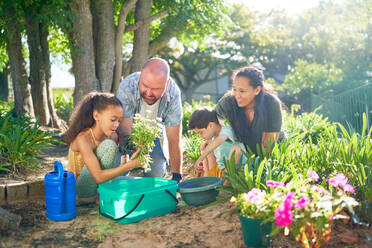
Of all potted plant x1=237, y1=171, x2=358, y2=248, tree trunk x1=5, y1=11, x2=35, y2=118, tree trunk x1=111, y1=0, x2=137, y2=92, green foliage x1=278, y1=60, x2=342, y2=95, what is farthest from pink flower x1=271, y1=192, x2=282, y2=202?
green foliage x1=278, y1=60, x2=342, y2=95

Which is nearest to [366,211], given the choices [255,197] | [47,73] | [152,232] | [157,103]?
[255,197]

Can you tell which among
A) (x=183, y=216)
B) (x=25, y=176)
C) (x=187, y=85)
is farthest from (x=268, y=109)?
(x=187, y=85)

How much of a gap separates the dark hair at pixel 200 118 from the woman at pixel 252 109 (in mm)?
182

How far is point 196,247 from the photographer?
2355 mm

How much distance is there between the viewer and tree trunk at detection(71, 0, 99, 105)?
23.1ft

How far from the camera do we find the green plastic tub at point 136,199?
9.14 ft

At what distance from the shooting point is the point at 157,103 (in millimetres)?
3789

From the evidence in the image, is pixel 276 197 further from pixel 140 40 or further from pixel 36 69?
pixel 36 69

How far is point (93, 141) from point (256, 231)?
1788 millimetres

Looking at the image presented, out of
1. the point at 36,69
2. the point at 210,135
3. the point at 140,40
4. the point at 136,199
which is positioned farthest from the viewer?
the point at 140,40

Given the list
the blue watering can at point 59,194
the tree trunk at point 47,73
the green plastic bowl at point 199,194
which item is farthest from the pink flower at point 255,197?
the tree trunk at point 47,73

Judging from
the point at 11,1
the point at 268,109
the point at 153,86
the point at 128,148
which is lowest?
the point at 128,148

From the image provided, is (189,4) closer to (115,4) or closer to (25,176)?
(115,4)

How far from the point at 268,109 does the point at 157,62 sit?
1.24 metres
